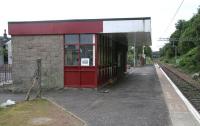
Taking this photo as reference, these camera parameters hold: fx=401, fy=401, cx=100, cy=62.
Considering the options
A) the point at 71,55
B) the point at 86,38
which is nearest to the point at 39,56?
the point at 71,55

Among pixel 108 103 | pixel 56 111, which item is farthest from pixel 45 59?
pixel 56 111

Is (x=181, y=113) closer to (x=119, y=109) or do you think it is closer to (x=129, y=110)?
(x=129, y=110)

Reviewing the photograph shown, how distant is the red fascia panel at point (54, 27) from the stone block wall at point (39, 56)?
309 millimetres

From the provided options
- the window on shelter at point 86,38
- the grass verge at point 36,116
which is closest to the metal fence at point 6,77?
the window on shelter at point 86,38

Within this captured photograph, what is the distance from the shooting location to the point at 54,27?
20875mm

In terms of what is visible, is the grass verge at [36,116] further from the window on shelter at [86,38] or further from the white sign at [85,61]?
the window on shelter at [86,38]

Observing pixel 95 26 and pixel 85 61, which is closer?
pixel 95 26

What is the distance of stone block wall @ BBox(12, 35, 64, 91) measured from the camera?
21016mm

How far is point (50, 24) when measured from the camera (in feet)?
68.5

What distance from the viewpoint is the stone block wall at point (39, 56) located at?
21.0m

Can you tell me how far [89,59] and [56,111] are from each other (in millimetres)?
8440

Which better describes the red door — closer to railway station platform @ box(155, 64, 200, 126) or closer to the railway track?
the railway track

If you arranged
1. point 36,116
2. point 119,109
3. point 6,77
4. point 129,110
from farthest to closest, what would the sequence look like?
1. point 6,77
2. point 119,109
3. point 129,110
4. point 36,116

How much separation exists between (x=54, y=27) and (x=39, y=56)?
69.2 inches
